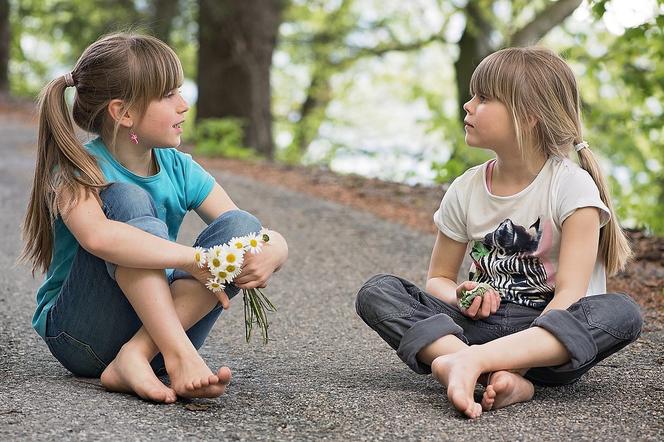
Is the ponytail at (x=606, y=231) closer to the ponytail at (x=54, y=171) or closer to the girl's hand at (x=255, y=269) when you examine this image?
the girl's hand at (x=255, y=269)

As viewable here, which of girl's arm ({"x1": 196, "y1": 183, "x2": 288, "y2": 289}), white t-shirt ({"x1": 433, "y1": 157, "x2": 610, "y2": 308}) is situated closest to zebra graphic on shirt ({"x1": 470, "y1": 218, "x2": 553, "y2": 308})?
white t-shirt ({"x1": 433, "y1": 157, "x2": 610, "y2": 308})

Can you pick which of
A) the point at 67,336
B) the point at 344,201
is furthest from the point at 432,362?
the point at 344,201

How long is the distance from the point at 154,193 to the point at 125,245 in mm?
394

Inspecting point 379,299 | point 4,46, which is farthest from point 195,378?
point 4,46

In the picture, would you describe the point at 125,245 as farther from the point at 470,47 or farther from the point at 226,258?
the point at 470,47

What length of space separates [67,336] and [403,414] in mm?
1026

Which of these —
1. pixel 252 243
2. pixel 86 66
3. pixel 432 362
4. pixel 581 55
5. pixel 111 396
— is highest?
pixel 581 55

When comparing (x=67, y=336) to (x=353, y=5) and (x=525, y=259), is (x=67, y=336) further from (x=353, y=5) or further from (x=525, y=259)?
(x=353, y=5)

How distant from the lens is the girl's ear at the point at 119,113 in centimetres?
260

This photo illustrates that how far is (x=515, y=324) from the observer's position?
268 cm

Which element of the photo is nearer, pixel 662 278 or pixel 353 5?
pixel 662 278

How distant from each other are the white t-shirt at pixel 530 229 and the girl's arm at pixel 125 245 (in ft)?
3.14

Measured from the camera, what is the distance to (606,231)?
8.90ft

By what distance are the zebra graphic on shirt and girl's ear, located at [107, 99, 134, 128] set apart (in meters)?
1.17
